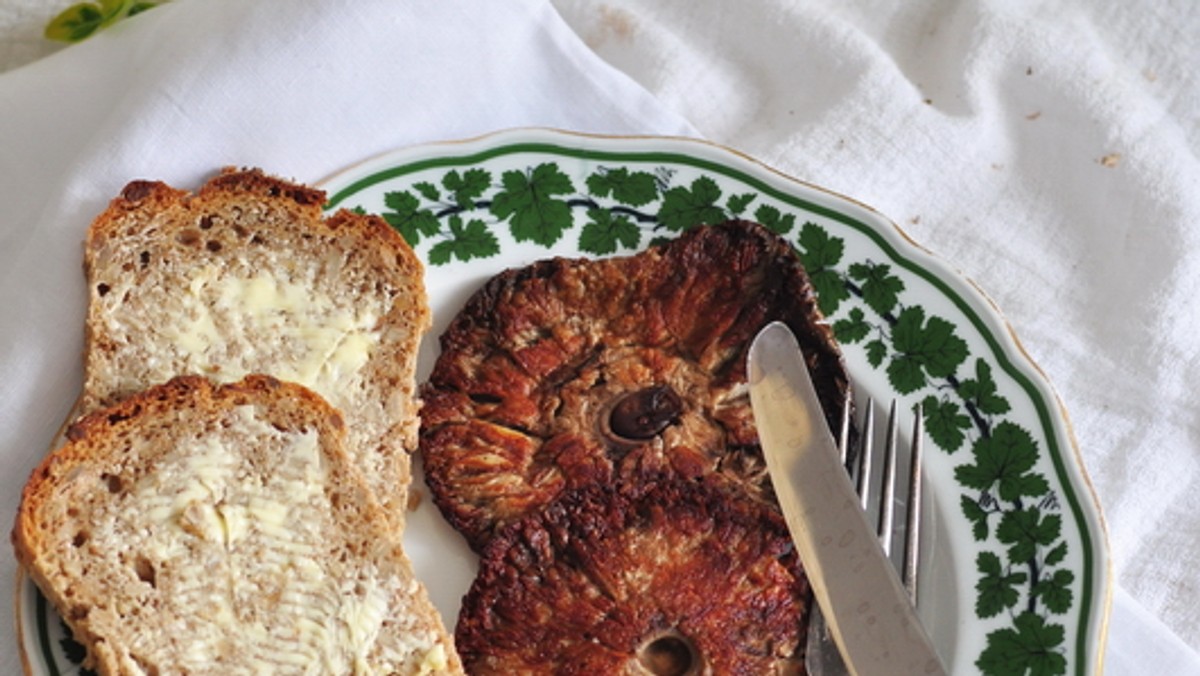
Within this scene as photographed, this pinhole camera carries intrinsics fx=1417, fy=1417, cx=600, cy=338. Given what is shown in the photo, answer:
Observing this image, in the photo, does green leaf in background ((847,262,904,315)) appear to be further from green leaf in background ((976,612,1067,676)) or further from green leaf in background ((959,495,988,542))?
green leaf in background ((976,612,1067,676))

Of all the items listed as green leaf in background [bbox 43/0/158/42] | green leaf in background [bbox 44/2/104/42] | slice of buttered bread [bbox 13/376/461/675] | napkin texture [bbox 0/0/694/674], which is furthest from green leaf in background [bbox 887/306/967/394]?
green leaf in background [bbox 44/2/104/42]

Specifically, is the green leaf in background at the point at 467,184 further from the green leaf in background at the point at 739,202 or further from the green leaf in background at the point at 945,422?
the green leaf in background at the point at 945,422

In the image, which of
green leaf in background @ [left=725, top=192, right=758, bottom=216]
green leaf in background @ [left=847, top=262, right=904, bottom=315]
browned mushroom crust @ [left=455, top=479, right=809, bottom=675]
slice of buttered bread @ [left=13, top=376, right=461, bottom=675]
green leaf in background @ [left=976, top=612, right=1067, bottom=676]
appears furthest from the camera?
green leaf in background @ [left=725, top=192, right=758, bottom=216]

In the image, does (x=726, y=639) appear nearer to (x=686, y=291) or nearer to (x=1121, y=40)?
(x=686, y=291)

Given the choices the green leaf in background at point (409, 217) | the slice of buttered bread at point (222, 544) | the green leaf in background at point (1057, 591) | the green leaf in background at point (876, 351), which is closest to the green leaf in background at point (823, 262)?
the green leaf in background at point (876, 351)

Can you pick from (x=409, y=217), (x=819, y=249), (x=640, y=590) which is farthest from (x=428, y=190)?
(x=640, y=590)

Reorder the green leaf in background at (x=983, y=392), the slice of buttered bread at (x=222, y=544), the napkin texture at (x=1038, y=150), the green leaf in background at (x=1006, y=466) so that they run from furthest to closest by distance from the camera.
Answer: the napkin texture at (x=1038, y=150) → the green leaf in background at (x=983, y=392) → the green leaf in background at (x=1006, y=466) → the slice of buttered bread at (x=222, y=544)
